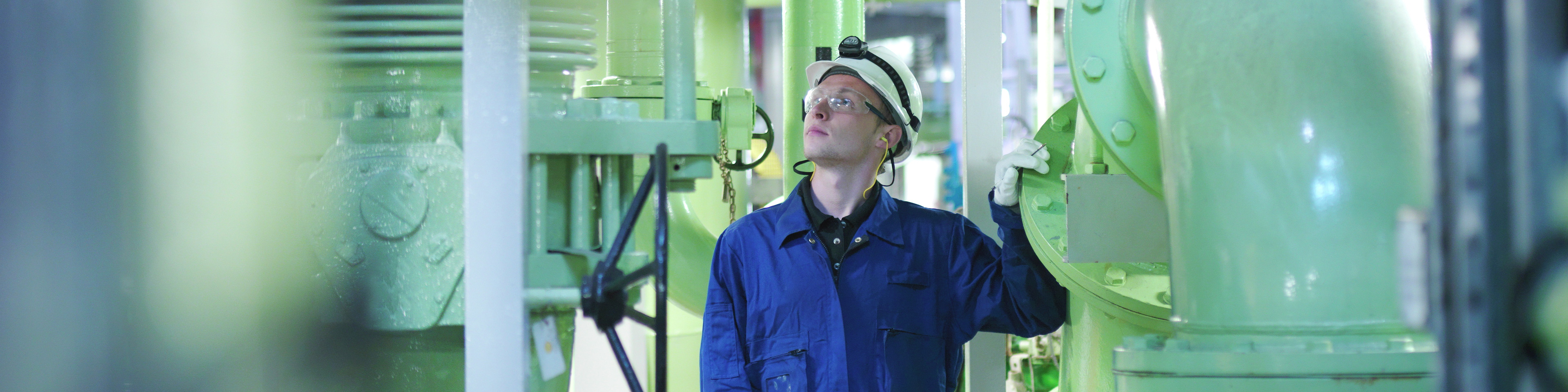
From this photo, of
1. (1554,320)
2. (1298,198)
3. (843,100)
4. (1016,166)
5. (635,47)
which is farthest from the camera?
(635,47)

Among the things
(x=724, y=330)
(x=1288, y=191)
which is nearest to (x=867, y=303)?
(x=724, y=330)

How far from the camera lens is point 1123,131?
141 cm

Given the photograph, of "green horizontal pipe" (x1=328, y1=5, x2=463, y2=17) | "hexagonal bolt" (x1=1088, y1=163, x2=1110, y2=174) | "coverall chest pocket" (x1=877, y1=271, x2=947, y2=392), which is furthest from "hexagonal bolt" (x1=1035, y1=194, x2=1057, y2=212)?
"green horizontal pipe" (x1=328, y1=5, x2=463, y2=17)

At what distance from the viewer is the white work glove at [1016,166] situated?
201cm

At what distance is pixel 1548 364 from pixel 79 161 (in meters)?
1.19

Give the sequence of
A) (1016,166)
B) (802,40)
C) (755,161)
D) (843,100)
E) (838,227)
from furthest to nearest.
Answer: (802,40)
(755,161)
(843,100)
(838,227)
(1016,166)

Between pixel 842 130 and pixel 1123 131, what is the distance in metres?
1.05

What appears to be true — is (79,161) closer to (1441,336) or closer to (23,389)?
(23,389)

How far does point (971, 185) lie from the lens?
248 cm

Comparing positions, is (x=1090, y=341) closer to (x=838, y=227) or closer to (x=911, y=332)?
(x=911, y=332)

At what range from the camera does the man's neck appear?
2.40 metres

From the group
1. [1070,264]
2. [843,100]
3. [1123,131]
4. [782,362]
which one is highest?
[843,100]

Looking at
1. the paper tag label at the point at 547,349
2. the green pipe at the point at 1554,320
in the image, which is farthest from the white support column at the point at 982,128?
the green pipe at the point at 1554,320

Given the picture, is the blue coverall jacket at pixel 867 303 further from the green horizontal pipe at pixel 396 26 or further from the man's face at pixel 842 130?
the green horizontal pipe at pixel 396 26
